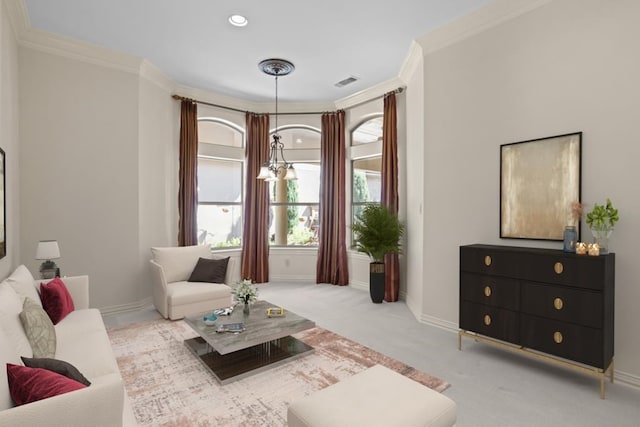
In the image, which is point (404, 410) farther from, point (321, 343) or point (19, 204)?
point (19, 204)

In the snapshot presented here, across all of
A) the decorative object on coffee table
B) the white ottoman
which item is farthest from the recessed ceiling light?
the white ottoman

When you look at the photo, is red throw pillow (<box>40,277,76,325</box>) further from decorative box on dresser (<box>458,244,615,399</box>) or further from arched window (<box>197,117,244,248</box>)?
decorative box on dresser (<box>458,244,615,399</box>)

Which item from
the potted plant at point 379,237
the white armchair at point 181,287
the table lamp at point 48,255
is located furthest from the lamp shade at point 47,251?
the potted plant at point 379,237

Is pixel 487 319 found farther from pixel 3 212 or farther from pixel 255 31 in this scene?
pixel 3 212

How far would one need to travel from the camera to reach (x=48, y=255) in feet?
11.9

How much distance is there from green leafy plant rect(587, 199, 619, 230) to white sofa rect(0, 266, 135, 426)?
341 cm

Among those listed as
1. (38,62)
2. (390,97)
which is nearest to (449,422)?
(390,97)

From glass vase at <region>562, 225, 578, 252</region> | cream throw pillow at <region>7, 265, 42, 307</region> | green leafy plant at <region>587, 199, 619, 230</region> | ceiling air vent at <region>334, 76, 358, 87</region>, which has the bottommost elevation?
cream throw pillow at <region>7, 265, 42, 307</region>

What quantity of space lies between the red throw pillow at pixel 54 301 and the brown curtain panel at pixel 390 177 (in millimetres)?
4066

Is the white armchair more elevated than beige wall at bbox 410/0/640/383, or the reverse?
beige wall at bbox 410/0/640/383

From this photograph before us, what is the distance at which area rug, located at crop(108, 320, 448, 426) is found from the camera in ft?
7.57

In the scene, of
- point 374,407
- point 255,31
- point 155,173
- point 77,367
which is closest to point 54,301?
point 77,367

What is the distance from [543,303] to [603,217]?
2.73 ft

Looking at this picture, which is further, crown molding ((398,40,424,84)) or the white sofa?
crown molding ((398,40,424,84))
